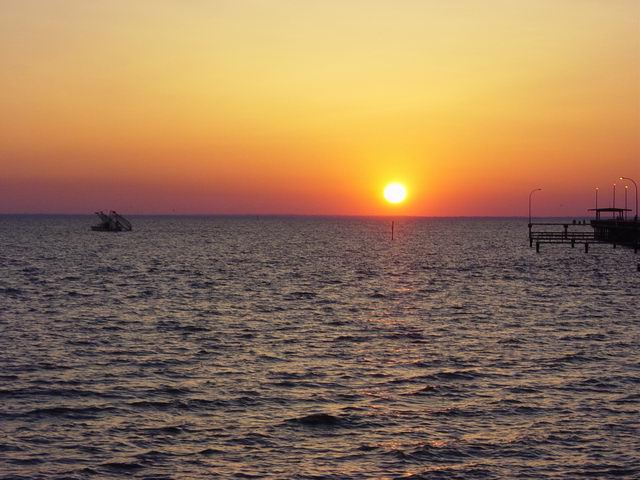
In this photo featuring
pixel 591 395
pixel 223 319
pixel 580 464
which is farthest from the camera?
pixel 223 319

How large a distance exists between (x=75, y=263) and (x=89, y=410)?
8723 centimetres

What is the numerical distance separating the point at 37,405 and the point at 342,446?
10736 millimetres

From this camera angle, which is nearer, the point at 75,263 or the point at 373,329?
the point at 373,329

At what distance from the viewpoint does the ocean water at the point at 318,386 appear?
851 inches

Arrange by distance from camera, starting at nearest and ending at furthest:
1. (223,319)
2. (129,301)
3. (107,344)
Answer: (107,344)
(223,319)
(129,301)

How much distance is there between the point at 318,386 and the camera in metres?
29.8

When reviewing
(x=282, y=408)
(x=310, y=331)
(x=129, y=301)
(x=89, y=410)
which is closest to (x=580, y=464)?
(x=282, y=408)

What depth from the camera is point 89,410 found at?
26.3m

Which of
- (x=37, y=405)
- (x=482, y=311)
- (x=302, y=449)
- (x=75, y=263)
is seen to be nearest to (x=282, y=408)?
(x=302, y=449)

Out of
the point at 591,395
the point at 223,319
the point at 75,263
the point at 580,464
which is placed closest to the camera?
the point at 580,464

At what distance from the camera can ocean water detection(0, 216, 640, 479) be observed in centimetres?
2162

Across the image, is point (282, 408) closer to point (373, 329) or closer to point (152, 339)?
point (152, 339)

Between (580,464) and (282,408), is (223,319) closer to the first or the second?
(282,408)

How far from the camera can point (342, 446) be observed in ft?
74.5
